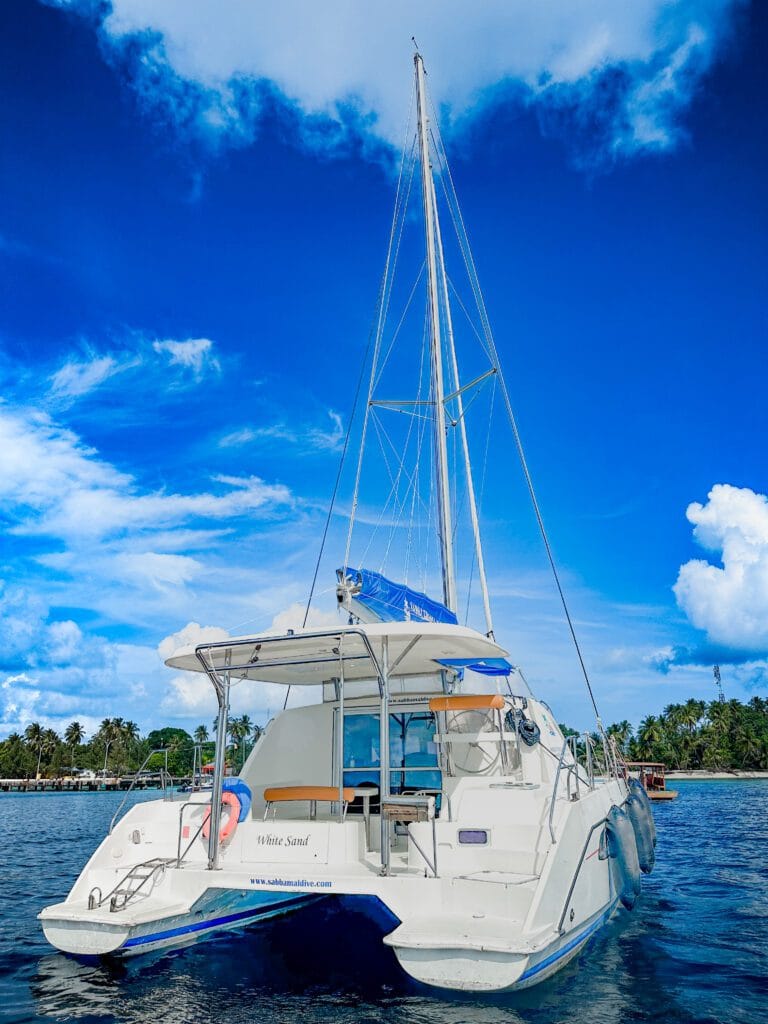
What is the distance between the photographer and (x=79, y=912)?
23.0 feet

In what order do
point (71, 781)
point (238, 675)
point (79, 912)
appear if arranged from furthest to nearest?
1. point (71, 781)
2. point (238, 675)
3. point (79, 912)

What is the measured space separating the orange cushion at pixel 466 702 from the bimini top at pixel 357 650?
0.46m

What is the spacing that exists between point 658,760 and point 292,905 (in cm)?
Answer: 8119

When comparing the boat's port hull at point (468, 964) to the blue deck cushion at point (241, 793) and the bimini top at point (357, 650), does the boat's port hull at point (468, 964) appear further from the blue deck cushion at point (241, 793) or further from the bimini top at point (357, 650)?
the blue deck cushion at point (241, 793)

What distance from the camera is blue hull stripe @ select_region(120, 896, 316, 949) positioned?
7.01m

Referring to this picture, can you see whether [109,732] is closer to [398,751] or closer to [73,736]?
[73,736]

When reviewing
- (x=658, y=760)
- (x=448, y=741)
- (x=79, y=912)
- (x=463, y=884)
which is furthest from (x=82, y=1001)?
(x=658, y=760)

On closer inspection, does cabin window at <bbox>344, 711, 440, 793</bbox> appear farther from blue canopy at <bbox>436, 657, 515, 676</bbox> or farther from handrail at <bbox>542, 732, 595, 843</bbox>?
handrail at <bbox>542, 732, 595, 843</bbox>

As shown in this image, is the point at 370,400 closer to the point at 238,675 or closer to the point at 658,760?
the point at 238,675

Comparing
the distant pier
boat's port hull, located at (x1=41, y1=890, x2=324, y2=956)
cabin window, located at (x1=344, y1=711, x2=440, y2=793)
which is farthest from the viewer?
the distant pier

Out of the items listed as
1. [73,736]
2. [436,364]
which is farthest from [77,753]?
[436,364]

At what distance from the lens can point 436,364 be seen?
1366 centimetres

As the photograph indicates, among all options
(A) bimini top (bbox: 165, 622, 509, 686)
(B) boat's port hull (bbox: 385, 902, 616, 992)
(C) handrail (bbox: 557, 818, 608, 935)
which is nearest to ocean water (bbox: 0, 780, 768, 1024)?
(B) boat's port hull (bbox: 385, 902, 616, 992)

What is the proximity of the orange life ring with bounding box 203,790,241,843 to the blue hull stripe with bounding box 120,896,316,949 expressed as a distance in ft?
3.03
